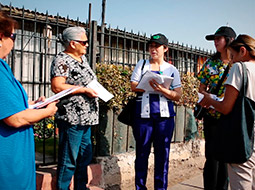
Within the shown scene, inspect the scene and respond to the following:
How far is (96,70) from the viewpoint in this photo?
4141mm

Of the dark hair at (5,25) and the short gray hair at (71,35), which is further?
the short gray hair at (71,35)

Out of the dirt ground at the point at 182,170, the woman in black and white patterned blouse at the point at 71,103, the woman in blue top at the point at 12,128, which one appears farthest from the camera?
the dirt ground at the point at 182,170

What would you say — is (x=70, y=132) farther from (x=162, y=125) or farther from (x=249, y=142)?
(x=249, y=142)

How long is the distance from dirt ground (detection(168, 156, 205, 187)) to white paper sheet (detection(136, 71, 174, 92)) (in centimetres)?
200

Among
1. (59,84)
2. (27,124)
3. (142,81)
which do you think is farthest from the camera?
(142,81)

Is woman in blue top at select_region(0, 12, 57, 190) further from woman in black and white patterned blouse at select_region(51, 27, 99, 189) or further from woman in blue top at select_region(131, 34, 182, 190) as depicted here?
woman in blue top at select_region(131, 34, 182, 190)

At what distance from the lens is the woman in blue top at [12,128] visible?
1.63 metres

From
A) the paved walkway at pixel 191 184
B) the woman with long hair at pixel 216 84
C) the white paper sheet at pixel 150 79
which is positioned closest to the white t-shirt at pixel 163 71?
the white paper sheet at pixel 150 79

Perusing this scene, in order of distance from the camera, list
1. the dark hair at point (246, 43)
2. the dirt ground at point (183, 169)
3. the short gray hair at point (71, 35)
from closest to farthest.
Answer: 1. the dark hair at point (246, 43)
2. the short gray hair at point (71, 35)
3. the dirt ground at point (183, 169)

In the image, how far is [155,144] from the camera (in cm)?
347

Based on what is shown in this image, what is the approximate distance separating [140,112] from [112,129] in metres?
0.90

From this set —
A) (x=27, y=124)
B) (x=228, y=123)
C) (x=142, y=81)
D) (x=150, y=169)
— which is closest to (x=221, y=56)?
(x=142, y=81)

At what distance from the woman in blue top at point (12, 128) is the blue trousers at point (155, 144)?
1.79 meters

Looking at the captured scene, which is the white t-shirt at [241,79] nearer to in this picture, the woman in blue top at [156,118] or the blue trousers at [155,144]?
the woman in blue top at [156,118]
